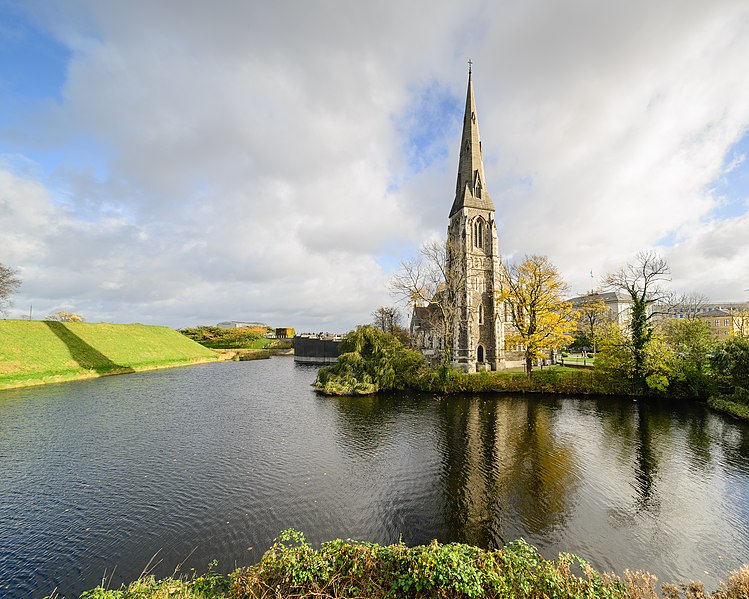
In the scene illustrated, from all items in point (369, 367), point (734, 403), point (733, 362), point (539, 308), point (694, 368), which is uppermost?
point (539, 308)

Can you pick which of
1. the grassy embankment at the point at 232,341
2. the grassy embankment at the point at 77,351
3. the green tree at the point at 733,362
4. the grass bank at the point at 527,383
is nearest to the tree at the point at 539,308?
the grass bank at the point at 527,383

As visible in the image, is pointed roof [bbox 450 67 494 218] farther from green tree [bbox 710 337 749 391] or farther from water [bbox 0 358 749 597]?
water [bbox 0 358 749 597]

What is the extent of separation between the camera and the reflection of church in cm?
3966

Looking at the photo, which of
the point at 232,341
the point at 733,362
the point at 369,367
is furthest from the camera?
the point at 232,341

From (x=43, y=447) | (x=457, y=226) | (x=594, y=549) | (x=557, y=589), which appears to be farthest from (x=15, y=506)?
(x=457, y=226)

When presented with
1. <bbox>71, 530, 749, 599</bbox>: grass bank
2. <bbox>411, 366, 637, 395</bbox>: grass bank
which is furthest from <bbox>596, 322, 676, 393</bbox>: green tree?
<bbox>71, 530, 749, 599</bbox>: grass bank

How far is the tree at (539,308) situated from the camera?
3175 cm

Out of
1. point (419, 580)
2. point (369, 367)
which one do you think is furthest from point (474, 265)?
point (419, 580)

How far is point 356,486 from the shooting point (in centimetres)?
1321

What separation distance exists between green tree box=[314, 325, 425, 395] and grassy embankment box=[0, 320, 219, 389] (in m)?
28.8

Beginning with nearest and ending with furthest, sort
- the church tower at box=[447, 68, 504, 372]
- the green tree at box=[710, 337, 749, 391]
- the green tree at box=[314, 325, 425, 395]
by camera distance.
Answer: the green tree at box=[710, 337, 749, 391] < the green tree at box=[314, 325, 425, 395] < the church tower at box=[447, 68, 504, 372]

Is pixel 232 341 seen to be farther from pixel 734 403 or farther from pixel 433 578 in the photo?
pixel 433 578

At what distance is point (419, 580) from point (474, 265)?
38591 millimetres

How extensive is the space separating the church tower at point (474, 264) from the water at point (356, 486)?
15583 millimetres
